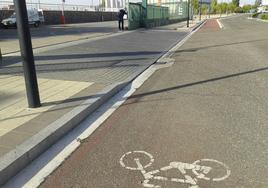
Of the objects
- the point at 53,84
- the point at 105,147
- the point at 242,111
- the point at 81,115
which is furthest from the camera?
the point at 53,84

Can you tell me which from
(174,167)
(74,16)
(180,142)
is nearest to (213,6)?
(74,16)

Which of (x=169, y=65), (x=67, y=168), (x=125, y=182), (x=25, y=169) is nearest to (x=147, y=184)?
(x=125, y=182)

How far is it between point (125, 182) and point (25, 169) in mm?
1243

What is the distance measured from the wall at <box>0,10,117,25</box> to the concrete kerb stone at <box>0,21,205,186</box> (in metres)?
31.0

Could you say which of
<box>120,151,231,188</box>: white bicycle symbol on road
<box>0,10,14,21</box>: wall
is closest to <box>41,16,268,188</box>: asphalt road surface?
<box>120,151,231,188</box>: white bicycle symbol on road

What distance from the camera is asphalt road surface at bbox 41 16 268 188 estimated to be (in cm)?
364

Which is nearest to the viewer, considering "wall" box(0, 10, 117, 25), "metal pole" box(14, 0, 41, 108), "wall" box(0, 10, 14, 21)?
"metal pole" box(14, 0, 41, 108)

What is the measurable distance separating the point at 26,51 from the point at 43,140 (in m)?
1.81

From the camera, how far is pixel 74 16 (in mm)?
49156

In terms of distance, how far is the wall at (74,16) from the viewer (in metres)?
40.9

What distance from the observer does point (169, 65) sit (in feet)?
36.0

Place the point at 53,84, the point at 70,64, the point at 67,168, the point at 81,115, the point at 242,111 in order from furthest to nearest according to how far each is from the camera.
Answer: the point at 70,64, the point at 53,84, the point at 242,111, the point at 81,115, the point at 67,168

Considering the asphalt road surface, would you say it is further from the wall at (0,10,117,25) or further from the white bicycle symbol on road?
the wall at (0,10,117,25)

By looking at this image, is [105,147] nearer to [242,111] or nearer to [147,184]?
[147,184]
